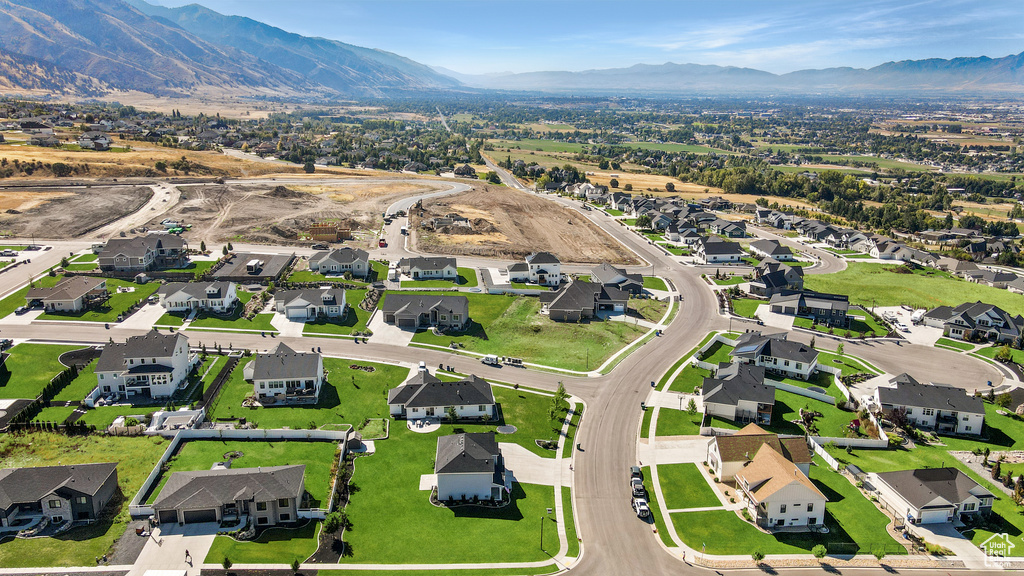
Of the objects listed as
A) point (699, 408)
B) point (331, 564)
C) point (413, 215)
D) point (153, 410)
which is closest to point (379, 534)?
point (331, 564)

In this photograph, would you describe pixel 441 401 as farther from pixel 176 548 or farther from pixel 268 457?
pixel 176 548

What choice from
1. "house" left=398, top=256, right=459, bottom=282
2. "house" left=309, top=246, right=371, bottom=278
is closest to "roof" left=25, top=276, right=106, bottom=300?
"house" left=309, top=246, right=371, bottom=278

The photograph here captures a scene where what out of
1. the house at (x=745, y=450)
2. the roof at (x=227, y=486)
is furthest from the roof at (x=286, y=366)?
the house at (x=745, y=450)

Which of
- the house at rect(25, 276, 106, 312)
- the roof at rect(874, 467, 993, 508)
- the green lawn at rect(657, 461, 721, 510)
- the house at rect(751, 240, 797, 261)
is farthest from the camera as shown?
the house at rect(751, 240, 797, 261)

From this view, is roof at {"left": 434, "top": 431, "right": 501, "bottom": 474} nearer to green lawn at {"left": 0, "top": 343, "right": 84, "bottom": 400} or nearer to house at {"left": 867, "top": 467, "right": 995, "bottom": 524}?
house at {"left": 867, "top": 467, "right": 995, "bottom": 524}

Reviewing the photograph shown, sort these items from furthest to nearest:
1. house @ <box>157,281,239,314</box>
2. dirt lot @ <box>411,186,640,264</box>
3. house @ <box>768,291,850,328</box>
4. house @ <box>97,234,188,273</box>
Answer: dirt lot @ <box>411,186,640,264</box>
house @ <box>97,234,188,273</box>
house @ <box>768,291,850,328</box>
house @ <box>157,281,239,314</box>

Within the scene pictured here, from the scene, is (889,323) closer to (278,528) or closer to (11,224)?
(278,528)
